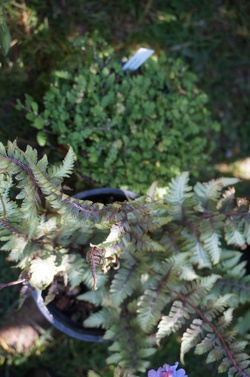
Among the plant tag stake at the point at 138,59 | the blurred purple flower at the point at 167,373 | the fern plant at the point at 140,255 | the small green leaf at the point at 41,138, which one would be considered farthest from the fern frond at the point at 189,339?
the plant tag stake at the point at 138,59

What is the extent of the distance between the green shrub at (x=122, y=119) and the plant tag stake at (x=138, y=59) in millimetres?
52

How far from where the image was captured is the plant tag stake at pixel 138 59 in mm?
2324

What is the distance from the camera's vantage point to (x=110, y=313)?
221 cm

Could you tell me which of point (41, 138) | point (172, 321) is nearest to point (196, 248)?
point (172, 321)

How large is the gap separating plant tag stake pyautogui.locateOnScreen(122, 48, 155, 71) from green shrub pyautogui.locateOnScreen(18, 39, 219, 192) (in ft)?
0.17

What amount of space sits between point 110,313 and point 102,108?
1030 millimetres

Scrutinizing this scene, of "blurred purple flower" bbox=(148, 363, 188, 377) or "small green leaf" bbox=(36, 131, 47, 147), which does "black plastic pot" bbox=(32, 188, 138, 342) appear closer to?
"small green leaf" bbox=(36, 131, 47, 147)

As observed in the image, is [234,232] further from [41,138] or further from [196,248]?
[41,138]

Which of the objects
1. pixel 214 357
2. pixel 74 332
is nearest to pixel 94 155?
pixel 74 332

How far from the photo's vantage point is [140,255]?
207 centimetres

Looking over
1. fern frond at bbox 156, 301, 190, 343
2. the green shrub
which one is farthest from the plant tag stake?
fern frond at bbox 156, 301, 190, 343

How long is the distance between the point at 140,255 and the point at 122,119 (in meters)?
0.77

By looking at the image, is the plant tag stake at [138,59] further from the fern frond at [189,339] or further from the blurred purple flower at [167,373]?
the blurred purple flower at [167,373]

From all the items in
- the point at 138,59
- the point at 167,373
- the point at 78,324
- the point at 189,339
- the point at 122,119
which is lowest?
the point at 78,324
